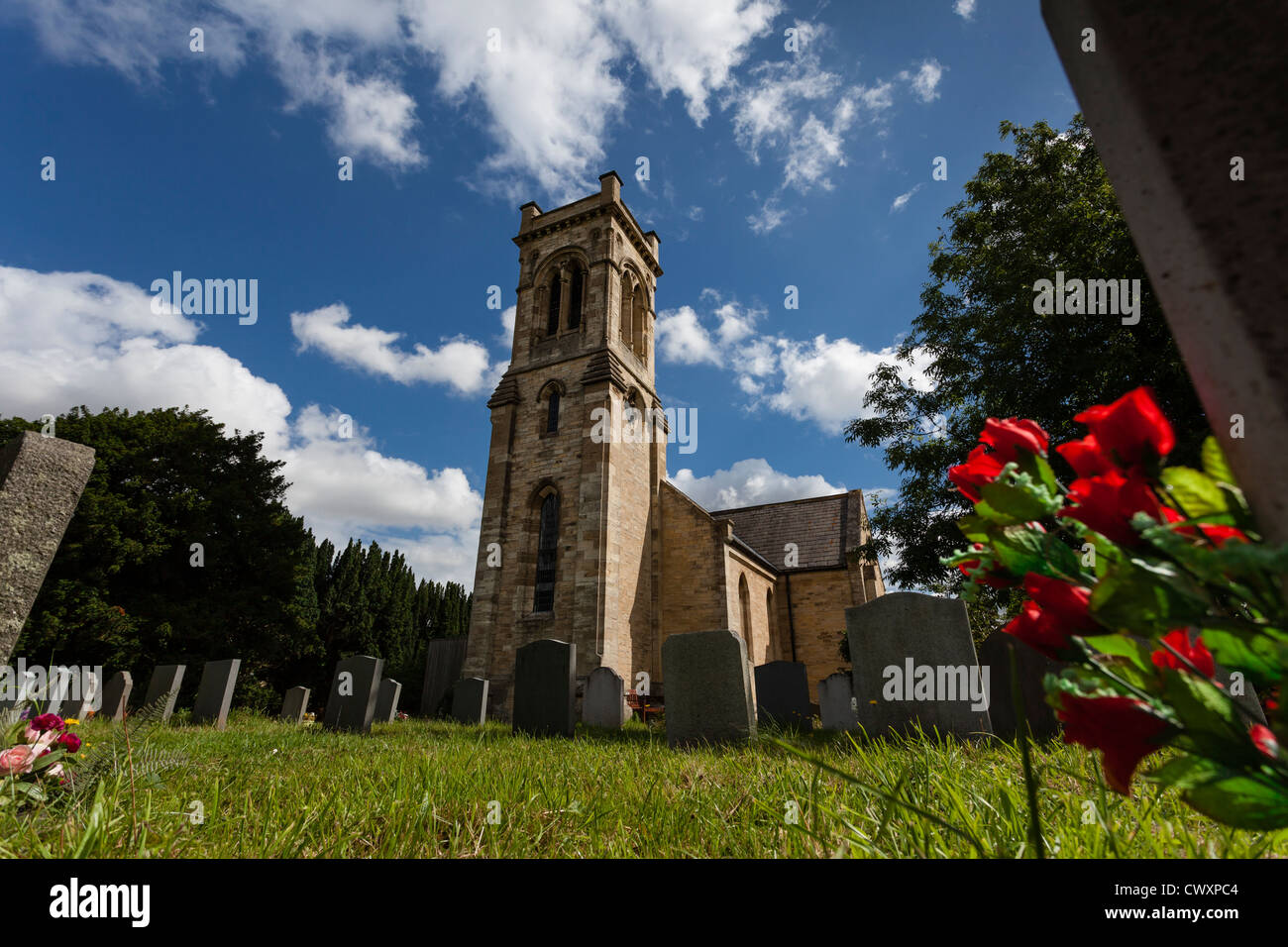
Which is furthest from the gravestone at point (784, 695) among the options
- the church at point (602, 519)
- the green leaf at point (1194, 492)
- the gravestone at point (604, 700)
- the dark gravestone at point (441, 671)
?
the dark gravestone at point (441, 671)

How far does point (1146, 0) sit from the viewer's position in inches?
30.3

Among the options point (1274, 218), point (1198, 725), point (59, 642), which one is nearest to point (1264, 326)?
point (1274, 218)

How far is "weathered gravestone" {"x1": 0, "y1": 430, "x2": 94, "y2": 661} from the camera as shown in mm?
3361

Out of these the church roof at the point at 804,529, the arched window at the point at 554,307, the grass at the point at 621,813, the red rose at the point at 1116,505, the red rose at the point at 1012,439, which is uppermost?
the arched window at the point at 554,307

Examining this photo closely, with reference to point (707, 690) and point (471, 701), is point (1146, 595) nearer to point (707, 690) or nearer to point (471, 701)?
point (707, 690)

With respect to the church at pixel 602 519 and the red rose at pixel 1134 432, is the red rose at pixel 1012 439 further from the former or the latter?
the church at pixel 602 519

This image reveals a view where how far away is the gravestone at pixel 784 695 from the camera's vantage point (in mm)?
8391

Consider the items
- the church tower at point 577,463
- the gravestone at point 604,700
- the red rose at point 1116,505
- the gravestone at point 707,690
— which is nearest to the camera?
the red rose at point 1116,505

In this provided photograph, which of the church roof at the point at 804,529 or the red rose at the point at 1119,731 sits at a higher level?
the church roof at the point at 804,529

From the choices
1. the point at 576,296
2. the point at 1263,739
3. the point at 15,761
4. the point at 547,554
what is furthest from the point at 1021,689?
the point at 576,296

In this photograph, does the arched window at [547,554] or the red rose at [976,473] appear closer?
the red rose at [976,473]

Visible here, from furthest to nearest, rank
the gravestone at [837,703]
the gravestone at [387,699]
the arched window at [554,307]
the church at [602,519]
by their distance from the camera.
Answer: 1. the arched window at [554,307]
2. the church at [602,519]
3. the gravestone at [387,699]
4. the gravestone at [837,703]

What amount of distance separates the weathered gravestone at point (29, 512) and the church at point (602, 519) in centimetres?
1012
